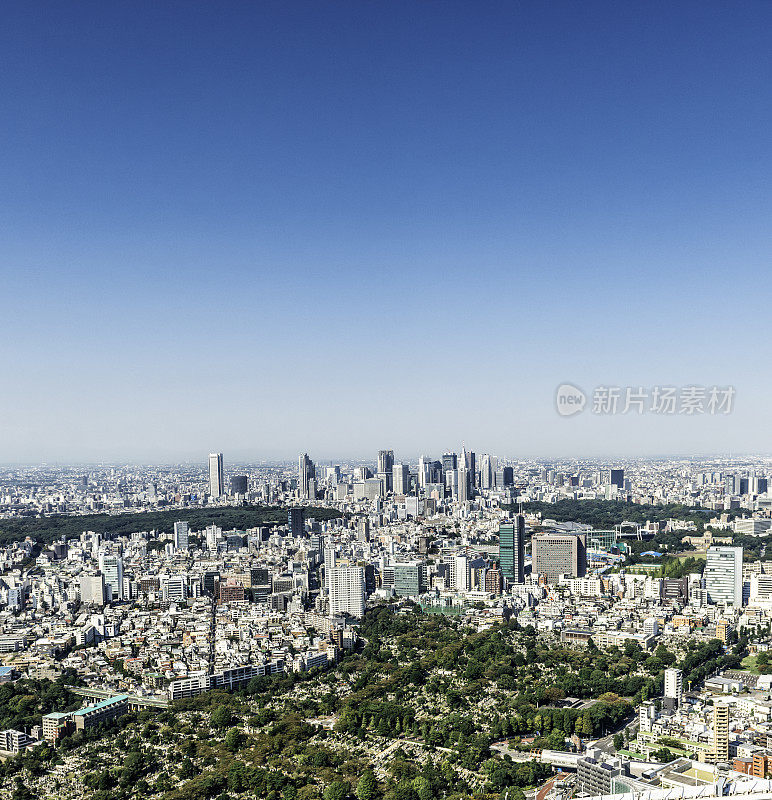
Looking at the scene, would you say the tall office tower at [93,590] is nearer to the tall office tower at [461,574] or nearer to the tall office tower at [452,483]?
the tall office tower at [461,574]

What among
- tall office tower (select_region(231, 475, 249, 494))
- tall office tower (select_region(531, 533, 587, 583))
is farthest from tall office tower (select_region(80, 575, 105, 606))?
tall office tower (select_region(231, 475, 249, 494))

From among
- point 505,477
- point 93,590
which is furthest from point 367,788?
point 505,477

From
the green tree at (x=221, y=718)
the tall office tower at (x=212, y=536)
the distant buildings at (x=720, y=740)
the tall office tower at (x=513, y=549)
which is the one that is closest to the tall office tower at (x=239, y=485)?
the tall office tower at (x=212, y=536)

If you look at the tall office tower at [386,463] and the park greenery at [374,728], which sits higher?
the tall office tower at [386,463]

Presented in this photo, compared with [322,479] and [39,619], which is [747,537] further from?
[322,479]

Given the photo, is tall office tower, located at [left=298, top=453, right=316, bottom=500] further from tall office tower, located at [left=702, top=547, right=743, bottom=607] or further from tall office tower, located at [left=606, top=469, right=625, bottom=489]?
tall office tower, located at [left=702, top=547, right=743, bottom=607]

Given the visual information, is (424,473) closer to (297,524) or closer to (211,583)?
(297,524)
